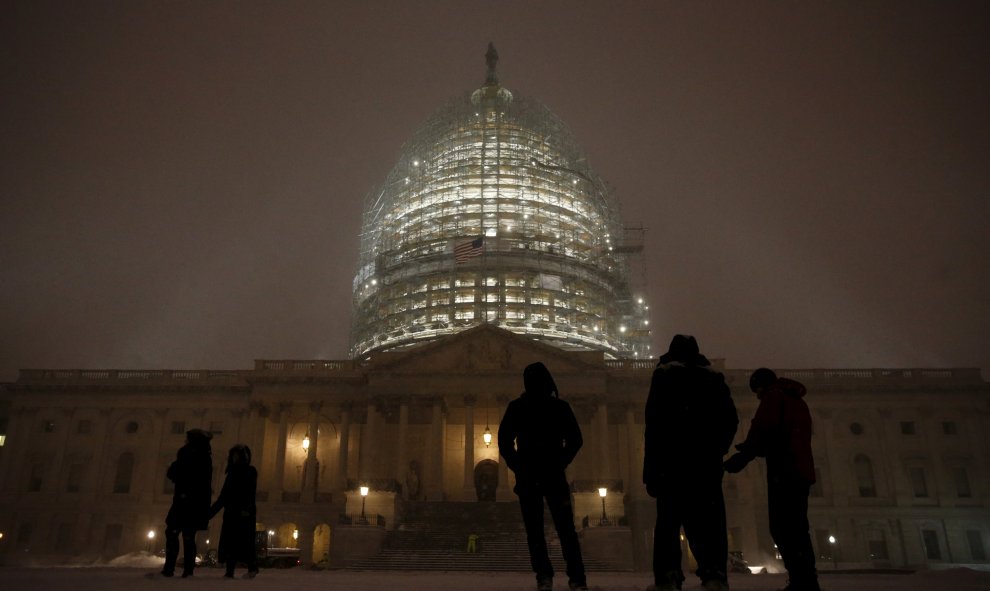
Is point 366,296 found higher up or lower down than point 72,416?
higher up

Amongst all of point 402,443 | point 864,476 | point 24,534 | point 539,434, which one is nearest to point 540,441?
point 539,434

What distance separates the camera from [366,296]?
66312mm

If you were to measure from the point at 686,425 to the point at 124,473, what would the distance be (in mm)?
55450

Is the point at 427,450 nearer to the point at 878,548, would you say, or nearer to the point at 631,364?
the point at 631,364

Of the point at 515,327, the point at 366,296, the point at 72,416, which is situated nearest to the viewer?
the point at 72,416

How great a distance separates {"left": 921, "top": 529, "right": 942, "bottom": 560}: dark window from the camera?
164ft

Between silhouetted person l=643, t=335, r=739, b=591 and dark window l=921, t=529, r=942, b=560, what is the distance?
51.2 m

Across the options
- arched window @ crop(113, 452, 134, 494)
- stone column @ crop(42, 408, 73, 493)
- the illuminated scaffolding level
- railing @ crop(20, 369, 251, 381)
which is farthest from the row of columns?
stone column @ crop(42, 408, 73, 493)

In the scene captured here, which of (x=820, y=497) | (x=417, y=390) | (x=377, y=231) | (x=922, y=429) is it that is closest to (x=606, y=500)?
(x=417, y=390)

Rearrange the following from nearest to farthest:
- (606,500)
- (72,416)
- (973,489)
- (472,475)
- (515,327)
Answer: (606,500)
(472,475)
(973,489)
(72,416)
(515,327)

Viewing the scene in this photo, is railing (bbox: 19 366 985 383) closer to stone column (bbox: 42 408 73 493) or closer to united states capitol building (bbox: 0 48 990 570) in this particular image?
united states capitol building (bbox: 0 48 990 570)

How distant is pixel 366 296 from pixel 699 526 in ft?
196

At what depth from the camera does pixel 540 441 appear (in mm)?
8906

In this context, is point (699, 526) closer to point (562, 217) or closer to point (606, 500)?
point (606, 500)
